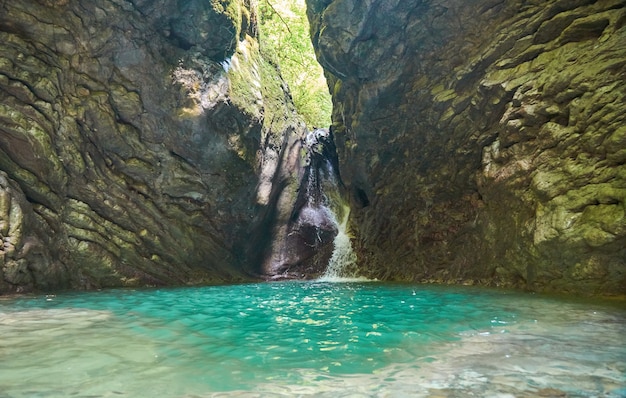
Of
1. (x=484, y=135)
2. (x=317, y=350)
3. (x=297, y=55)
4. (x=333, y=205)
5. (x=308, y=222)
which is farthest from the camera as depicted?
(x=297, y=55)

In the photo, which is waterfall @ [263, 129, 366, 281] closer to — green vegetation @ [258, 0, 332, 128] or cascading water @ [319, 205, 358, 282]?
cascading water @ [319, 205, 358, 282]

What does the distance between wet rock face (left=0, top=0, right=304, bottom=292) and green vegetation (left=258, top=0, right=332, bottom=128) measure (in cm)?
654

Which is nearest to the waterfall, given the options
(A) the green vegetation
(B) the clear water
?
(A) the green vegetation

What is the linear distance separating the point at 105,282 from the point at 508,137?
427 inches

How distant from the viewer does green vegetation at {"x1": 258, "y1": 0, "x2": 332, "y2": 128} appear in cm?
1906

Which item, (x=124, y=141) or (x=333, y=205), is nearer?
(x=124, y=141)

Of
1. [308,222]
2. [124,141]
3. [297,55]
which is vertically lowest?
[308,222]

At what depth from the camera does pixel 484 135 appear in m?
10.6

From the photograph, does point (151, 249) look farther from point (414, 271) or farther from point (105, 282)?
point (414, 271)

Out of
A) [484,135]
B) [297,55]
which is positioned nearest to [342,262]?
[484,135]

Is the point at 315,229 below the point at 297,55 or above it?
below

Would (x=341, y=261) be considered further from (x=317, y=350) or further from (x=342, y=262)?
(x=317, y=350)

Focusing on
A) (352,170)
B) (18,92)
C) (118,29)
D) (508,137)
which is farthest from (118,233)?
(508,137)

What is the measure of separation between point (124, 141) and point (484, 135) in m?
9.39
